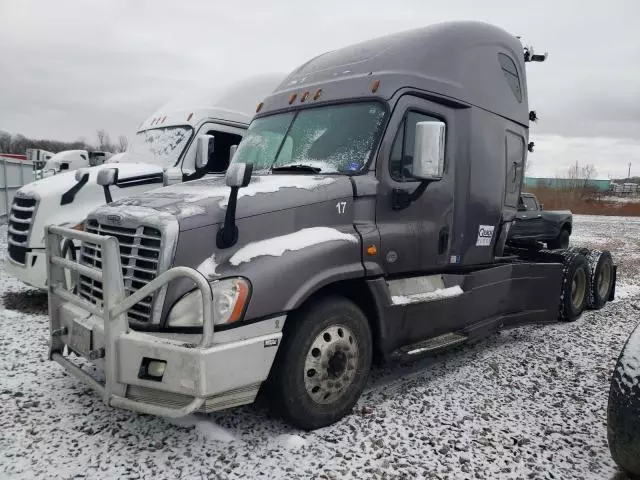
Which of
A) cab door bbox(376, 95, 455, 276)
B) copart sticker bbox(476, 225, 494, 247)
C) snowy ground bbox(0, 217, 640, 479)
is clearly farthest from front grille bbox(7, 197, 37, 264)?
copart sticker bbox(476, 225, 494, 247)

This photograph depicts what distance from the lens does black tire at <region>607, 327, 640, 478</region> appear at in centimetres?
299

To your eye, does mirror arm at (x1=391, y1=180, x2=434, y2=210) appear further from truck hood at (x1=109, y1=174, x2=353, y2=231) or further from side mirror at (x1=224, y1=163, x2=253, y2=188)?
side mirror at (x1=224, y1=163, x2=253, y2=188)

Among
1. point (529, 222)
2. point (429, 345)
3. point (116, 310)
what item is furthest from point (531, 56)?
point (529, 222)

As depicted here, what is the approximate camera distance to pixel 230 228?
344 centimetres

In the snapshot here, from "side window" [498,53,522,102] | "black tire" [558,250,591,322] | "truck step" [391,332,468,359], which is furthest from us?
"black tire" [558,250,591,322]

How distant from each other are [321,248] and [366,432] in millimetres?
1363

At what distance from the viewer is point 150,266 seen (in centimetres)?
337

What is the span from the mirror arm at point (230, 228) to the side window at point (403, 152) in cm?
148

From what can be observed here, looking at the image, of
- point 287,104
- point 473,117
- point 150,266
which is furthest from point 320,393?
point 473,117

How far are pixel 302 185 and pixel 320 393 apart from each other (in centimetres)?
153

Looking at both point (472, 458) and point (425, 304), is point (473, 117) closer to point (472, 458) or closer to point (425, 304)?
point (425, 304)

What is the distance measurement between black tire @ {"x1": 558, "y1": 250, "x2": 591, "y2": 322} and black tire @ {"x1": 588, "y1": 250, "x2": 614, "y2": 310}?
17cm

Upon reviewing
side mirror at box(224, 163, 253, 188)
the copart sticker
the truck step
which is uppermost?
side mirror at box(224, 163, 253, 188)

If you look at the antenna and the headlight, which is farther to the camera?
the antenna
